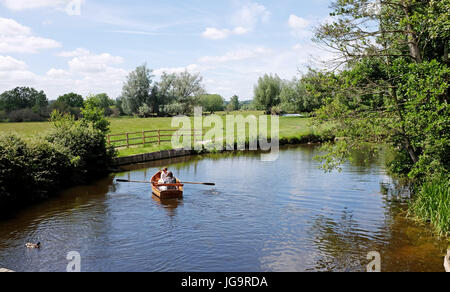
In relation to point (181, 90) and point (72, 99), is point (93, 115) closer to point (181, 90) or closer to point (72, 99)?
point (181, 90)

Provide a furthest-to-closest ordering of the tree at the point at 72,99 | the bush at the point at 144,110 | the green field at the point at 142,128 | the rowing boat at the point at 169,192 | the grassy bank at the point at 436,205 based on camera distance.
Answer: the tree at the point at 72,99, the bush at the point at 144,110, the green field at the point at 142,128, the rowing boat at the point at 169,192, the grassy bank at the point at 436,205

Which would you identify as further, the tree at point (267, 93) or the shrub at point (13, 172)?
the tree at point (267, 93)

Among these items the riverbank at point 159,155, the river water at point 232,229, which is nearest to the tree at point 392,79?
the river water at point 232,229

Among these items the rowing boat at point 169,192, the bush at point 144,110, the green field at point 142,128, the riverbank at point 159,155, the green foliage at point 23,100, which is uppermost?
the green foliage at point 23,100

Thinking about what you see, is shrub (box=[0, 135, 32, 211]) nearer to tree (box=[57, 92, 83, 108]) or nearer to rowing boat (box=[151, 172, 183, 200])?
rowing boat (box=[151, 172, 183, 200])

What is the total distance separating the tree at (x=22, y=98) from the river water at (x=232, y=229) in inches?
1806

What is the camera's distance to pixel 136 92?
6341 centimetres

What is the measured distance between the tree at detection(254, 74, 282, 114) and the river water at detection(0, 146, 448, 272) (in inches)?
1920

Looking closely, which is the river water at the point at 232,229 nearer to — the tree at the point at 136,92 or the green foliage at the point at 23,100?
the green foliage at the point at 23,100

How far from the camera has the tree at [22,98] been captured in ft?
188

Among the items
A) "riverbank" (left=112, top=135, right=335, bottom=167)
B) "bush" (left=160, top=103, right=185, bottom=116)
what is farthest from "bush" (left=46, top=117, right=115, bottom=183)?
"bush" (left=160, top=103, right=185, bottom=116)

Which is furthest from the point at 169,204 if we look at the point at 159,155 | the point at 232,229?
the point at 159,155

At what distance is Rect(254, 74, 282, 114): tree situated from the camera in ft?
221
